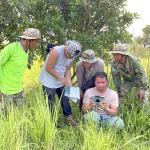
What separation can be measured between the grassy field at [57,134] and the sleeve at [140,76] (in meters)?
0.40

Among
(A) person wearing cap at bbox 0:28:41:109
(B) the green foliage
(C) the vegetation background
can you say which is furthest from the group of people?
(B) the green foliage

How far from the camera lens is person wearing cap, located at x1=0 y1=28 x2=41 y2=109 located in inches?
233

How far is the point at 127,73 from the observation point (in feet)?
22.4

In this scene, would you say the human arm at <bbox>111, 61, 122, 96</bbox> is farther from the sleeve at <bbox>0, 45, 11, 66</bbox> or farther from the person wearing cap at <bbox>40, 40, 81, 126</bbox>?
the sleeve at <bbox>0, 45, 11, 66</bbox>

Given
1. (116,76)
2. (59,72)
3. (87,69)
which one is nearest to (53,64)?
(59,72)

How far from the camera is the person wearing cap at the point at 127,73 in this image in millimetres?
6531

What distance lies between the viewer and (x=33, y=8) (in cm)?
783

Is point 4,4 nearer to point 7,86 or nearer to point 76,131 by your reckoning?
point 7,86

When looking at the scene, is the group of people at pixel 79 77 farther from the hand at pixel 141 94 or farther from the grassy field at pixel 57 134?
the grassy field at pixel 57 134

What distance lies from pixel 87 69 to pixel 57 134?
1.31 meters

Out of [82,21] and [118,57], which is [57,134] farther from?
[82,21]

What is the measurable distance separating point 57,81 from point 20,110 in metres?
0.91

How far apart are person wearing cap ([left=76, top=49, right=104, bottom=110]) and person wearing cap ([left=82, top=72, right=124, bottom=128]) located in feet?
0.66

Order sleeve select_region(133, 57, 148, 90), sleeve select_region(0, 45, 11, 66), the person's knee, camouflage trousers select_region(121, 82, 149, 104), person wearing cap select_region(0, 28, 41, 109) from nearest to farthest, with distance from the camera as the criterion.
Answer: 1. sleeve select_region(0, 45, 11, 66)
2. person wearing cap select_region(0, 28, 41, 109)
3. the person's knee
4. sleeve select_region(133, 57, 148, 90)
5. camouflage trousers select_region(121, 82, 149, 104)
